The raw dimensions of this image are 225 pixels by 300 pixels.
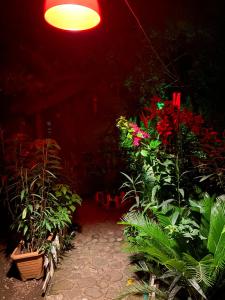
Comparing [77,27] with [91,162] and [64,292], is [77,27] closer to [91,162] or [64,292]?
[64,292]

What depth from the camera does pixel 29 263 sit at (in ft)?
15.0

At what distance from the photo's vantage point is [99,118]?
1098 centimetres

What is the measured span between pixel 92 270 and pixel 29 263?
1091 millimetres

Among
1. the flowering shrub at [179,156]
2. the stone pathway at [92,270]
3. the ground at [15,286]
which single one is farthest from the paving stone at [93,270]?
the flowering shrub at [179,156]

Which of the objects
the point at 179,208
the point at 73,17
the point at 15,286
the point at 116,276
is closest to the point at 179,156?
the point at 179,208

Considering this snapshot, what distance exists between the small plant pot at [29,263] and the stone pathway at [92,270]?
1.03 ft

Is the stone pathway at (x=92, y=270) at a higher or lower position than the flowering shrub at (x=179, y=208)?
lower

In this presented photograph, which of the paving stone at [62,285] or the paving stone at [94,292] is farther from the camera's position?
the paving stone at [62,285]

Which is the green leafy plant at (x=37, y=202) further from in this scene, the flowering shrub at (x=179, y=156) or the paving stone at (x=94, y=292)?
the flowering shrub at (x=179, y=156)

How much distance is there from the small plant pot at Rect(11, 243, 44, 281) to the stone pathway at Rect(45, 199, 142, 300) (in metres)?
0.31

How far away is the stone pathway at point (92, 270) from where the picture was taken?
171 inches

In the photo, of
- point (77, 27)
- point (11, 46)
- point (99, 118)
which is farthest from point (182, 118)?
point (99, 118)

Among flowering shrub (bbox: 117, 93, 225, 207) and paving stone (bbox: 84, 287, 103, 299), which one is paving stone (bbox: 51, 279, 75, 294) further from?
flowering shrub (bbox: 117, 93, 225, 207)

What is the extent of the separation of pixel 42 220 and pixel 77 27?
3072 millimetres
